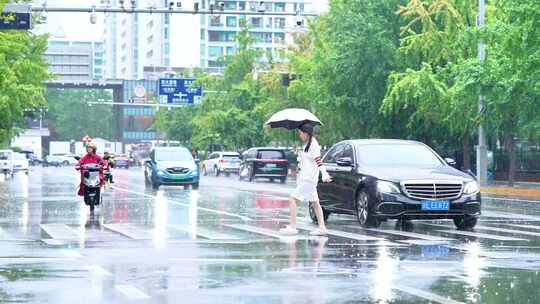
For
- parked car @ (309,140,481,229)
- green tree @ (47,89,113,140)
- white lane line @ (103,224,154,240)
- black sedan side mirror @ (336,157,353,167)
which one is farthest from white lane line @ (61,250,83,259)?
green tree @ (47,89,113,140)

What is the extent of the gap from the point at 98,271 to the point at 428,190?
7922mm

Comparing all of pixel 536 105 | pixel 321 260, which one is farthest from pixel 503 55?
pixel 321 260

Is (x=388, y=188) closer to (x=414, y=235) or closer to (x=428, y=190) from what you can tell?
(x=428, y=190)

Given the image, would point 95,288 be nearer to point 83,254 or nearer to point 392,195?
point 83,254

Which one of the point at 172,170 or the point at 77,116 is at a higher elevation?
the point at 77,116

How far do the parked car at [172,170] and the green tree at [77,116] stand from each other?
145 meters

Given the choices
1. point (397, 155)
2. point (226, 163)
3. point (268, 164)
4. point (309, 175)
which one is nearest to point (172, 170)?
point (268, 164)

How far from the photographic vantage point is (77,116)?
625ft

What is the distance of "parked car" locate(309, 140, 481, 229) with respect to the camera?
18938 millimetres

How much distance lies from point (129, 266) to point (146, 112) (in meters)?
166

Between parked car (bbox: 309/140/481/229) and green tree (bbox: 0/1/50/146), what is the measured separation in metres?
23.5

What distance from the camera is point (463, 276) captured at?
11.8m

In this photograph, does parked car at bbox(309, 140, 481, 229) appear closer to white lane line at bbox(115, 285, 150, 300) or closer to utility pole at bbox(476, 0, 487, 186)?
white lane line at bbox(115, 285, 150, 300)

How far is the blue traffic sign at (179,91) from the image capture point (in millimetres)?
88062
